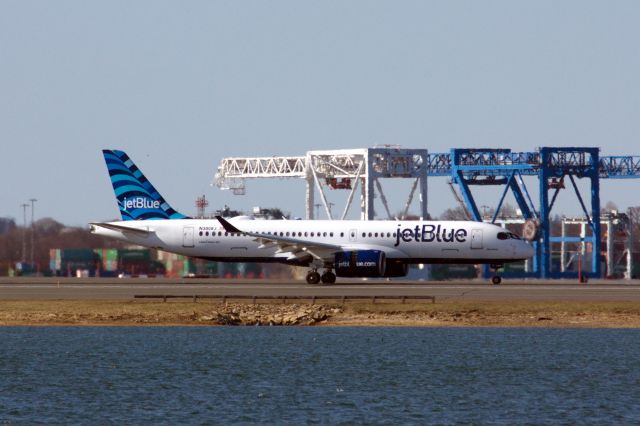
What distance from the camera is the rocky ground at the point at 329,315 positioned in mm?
64750

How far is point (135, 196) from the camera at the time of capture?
3841 inches

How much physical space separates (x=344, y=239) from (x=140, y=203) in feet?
53.0

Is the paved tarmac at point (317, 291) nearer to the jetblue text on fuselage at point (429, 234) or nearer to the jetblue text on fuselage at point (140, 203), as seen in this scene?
the jetblue text on fuselage at point (429, 234)

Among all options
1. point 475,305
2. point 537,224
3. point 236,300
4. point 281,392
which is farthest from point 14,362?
point 537,224

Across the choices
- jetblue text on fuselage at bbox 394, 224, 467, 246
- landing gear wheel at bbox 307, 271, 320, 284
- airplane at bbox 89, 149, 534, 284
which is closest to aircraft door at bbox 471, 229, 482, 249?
airplane at bbox 89, 149, 534, 284

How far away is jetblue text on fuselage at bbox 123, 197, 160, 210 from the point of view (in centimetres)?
9731

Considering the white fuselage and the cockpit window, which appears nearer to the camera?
the white fuselage

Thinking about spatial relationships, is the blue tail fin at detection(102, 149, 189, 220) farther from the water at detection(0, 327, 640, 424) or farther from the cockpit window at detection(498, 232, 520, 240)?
the water at detection(0, 327, 640, 424)

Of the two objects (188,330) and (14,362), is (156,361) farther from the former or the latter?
(188,330)

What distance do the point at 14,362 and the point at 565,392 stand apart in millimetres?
21972

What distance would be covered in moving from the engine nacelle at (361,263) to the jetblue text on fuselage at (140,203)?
16080 millimetres

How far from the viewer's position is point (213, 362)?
173 ft

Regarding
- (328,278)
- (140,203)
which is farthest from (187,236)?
(328,278)

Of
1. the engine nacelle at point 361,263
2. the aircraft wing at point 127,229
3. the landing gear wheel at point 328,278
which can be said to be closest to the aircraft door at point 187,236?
the aircraft wing at point 127,229
